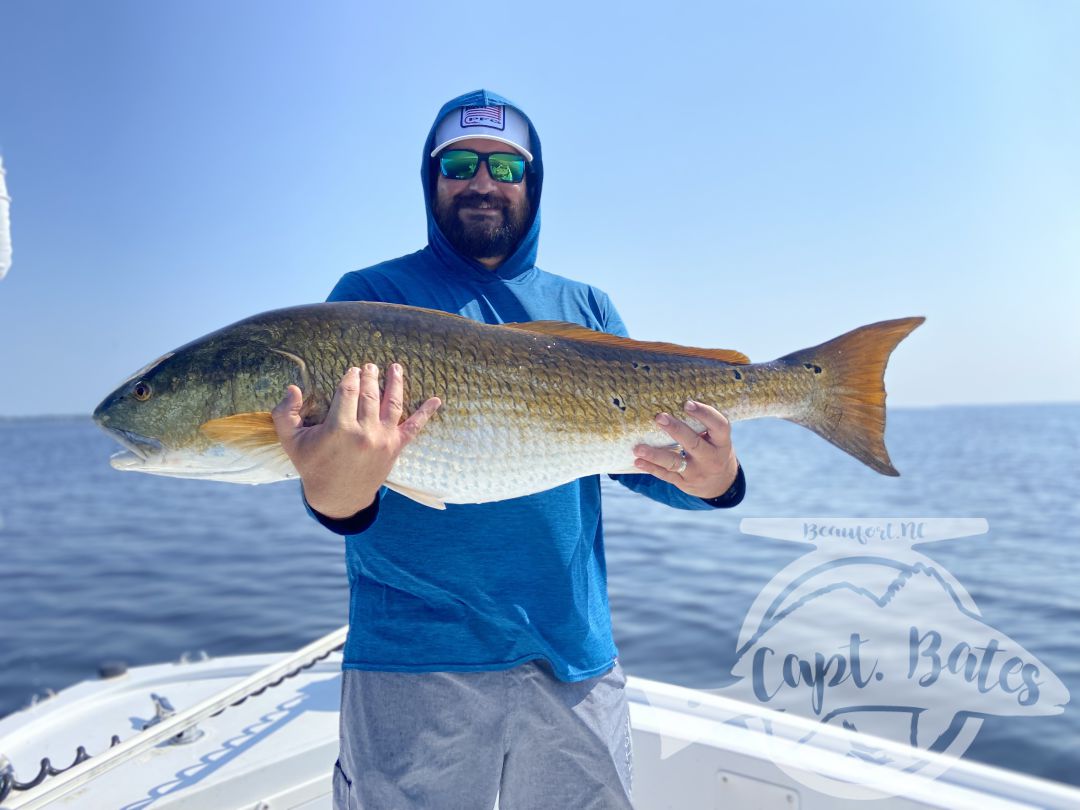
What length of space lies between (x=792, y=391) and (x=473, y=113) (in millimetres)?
1799

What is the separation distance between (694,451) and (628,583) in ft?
26.9

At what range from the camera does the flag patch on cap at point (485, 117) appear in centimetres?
312

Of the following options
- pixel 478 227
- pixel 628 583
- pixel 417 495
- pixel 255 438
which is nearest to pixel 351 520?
pixel 417 495

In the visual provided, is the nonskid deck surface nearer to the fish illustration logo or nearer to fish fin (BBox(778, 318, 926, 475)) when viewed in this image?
the fish illustration logo

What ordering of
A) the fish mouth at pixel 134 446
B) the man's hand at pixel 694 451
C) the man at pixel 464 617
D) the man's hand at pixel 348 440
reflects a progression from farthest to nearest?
the man's hand at pixel 694 451 < the fish mouth at pixel 134 446 < the man at pixel 464 617 < the man's hand at pixel 348 440

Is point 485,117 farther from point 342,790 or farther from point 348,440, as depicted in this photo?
point 342,790

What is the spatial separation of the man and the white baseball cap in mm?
680

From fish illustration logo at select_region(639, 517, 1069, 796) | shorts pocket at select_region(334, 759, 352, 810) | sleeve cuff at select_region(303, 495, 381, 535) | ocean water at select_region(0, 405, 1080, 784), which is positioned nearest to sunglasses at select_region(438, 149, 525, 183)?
sleeve cuff at select_region(303, 495, 381, 535)

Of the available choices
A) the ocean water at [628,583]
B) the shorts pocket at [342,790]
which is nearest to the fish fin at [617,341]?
the shorts pocket at [342,790]

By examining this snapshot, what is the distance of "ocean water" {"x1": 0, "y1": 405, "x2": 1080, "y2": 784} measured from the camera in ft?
25.2

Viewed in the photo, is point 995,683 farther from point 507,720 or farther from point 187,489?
point 187,489

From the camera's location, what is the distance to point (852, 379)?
2873mm

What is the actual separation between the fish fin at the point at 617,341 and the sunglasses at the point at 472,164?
31.2 inches

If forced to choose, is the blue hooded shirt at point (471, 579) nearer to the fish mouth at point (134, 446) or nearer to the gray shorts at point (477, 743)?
the gray shorts at point (477, 743)
